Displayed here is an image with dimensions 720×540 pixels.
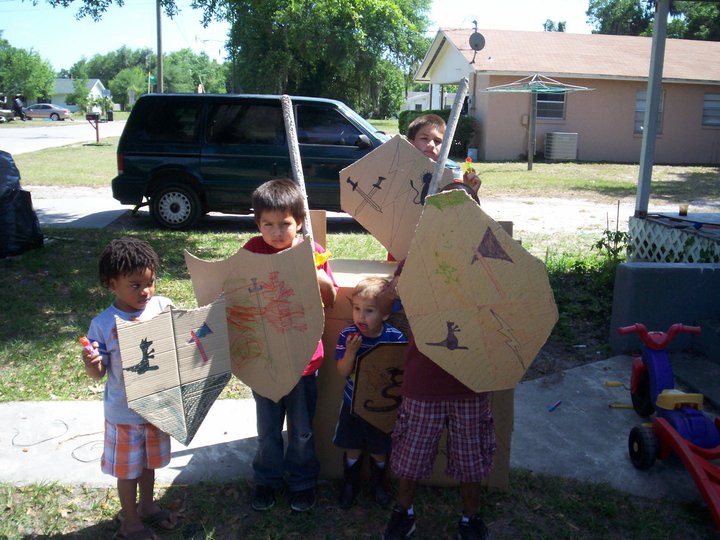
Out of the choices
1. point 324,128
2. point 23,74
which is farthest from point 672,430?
point 23,74

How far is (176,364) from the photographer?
2406 mm

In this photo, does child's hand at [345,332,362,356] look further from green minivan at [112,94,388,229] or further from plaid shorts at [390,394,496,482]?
green minivan at [112,94,388,229]

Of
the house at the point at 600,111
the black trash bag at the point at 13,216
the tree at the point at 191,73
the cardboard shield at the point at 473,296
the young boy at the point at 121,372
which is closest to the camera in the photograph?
the cardboard shield at the point at 473,296

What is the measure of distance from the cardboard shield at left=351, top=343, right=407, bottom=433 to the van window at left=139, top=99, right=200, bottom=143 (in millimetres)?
7014

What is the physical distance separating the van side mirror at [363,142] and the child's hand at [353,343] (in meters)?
6.61

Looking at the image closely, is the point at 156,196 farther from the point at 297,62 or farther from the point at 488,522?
the point at 297,62

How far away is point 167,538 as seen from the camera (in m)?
2.72

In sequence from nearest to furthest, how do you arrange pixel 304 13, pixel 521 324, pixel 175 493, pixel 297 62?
pixel 521 324 → pixel 175 493 → pixel 304 13 → pixel 297 62

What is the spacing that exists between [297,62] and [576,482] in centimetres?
3204

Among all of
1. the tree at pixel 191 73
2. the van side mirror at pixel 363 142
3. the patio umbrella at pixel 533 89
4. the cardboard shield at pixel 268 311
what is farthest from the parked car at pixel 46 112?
the cardboard shield at pixel 268 311

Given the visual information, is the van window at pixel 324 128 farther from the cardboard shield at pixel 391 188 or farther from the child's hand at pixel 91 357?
the child's hand at pixel 91 357

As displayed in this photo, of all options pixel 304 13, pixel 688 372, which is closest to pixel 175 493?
pixel 688 372

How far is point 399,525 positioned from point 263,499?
0.64m

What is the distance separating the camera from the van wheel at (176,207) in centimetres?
898
